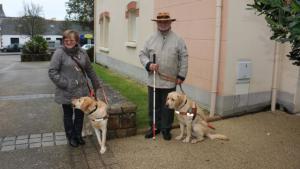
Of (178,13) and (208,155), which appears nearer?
(208,155)

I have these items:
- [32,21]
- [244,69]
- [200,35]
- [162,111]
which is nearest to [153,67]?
[162,111]

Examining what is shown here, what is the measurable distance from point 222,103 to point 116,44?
364 inches

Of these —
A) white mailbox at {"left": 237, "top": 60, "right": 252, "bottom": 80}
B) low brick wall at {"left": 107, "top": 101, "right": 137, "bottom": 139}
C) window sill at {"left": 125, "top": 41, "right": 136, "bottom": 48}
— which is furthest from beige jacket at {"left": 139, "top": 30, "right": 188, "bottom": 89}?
window sill at {"left": 125, "top": 41, "right": 136, "bottom": 48}

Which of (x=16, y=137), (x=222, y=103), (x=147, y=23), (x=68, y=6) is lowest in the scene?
(x=16, y=137)

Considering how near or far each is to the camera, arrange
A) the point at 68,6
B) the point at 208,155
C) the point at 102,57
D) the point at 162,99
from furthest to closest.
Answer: the point at 68,6 → the point at 102,57 → the point at 162,99 → the point at 208,155

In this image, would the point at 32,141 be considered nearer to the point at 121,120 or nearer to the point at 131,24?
the point at 121,120

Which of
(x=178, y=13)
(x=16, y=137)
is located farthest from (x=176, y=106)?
(x=178, y=13)

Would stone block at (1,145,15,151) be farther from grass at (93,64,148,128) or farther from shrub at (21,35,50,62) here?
shrub at (21,35,50,62)

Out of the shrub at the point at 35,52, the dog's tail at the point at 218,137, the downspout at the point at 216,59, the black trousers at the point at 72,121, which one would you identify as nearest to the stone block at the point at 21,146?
the black trousers at the point at 72,121

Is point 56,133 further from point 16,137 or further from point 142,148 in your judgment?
point 142,148

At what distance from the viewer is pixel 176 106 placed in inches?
217

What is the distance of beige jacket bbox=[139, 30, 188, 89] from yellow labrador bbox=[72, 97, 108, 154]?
1028 mm

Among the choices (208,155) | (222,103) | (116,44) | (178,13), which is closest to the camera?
(208,155)

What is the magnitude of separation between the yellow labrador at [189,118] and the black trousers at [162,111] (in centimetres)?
23
